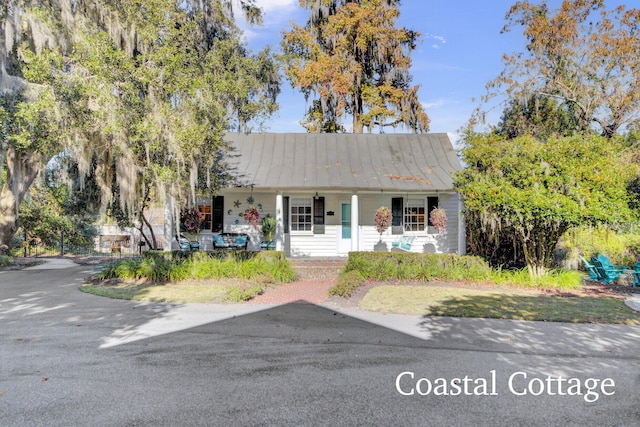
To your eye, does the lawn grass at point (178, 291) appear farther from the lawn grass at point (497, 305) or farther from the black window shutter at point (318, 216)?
the black window shutter at point (318, 216)

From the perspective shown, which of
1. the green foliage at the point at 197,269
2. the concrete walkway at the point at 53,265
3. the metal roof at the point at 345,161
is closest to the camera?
the green foliage at the point at 197,269

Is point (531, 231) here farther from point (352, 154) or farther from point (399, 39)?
point (399, 39)

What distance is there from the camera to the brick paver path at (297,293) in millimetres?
8172

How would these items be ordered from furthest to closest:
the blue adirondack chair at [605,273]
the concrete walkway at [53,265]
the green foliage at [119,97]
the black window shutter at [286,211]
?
the black window shutter at [286,211], the concrete walkway at [53,265], the blue adirondack chair at [605,273], the green foliage at [119,97]

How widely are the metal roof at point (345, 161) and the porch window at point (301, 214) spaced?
1322mm

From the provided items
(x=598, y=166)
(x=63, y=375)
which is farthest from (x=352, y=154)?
(x=63, y=375)

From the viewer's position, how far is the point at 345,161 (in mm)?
14453

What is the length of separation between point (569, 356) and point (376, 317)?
2802 mm

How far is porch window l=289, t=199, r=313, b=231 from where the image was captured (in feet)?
47.6

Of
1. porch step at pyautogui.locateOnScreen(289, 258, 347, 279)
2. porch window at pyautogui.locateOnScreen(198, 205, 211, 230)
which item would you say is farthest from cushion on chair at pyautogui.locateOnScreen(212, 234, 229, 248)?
porch step at pyautogui.locateOnScreen(289, 258, 347, 279)

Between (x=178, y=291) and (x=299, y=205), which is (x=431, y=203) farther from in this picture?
(x=178, y=291)

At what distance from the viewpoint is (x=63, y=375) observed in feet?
13.7

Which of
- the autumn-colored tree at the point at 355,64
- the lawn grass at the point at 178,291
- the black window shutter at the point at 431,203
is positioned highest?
the autumn-colored tree at the point at 355,64

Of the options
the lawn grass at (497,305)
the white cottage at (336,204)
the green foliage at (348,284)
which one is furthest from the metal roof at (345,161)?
the lawn grass at (497,305)
